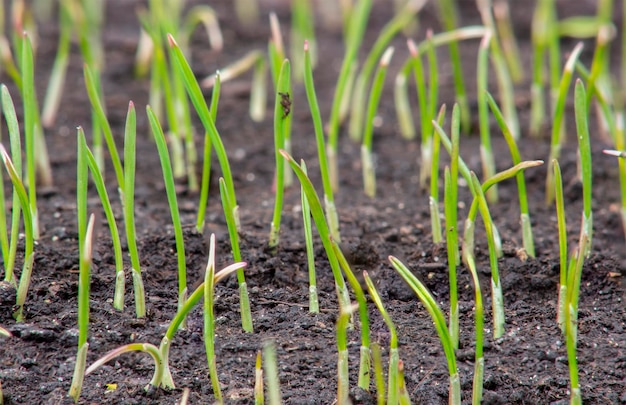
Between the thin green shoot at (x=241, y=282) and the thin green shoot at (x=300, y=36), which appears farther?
the thin green shoot at (x=300, y=36)

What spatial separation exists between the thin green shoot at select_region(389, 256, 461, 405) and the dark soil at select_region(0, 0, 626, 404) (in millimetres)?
71

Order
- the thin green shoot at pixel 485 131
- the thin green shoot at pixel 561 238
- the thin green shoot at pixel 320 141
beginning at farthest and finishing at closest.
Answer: the thin green shoot at pixel 485 131 → the thin green shoot at pixel 320 141 → the thin green shoot at pixel 561 238

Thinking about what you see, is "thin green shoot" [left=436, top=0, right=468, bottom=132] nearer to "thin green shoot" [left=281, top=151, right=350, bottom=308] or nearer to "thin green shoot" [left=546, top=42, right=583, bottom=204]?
"thin green shoot" [left=546, top=42, right=583, bottom=204]

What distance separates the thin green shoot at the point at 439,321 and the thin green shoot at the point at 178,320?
29 cm

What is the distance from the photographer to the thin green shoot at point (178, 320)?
1.38 m

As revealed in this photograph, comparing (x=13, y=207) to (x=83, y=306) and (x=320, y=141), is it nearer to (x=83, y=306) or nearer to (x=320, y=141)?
(x=83, y=306)

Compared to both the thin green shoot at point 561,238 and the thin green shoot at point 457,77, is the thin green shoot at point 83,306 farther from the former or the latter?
the thin green shoot at point 457,77

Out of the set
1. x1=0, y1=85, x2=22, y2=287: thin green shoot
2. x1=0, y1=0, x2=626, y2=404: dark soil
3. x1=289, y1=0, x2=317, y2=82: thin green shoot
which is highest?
x1=289, y1=0, x2=317, y2=82: thin green shoot

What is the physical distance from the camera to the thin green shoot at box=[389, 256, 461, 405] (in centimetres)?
138

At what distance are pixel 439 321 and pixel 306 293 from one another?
1.62ft

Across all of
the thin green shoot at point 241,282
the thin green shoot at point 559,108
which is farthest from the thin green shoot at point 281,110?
the thin green shoot at point 559,108

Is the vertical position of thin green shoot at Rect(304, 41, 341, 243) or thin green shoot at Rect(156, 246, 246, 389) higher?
thin green shoot at Rect(304, 41, 341, 243)

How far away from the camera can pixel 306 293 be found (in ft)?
5.94

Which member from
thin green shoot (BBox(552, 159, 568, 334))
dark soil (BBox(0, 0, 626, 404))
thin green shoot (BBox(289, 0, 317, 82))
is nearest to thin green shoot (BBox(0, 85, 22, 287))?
dark soil (BBox(0, 0, 626, 404))
